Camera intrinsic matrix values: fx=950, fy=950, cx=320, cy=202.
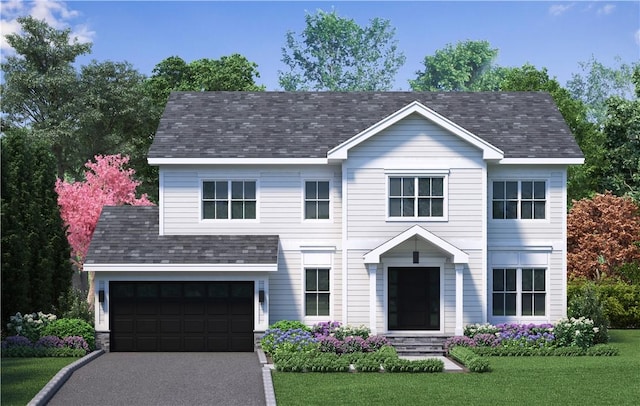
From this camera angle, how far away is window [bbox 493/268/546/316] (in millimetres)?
30938

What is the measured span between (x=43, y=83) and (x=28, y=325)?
26079mm

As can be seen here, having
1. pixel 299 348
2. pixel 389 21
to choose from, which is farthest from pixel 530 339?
pixel 389 21

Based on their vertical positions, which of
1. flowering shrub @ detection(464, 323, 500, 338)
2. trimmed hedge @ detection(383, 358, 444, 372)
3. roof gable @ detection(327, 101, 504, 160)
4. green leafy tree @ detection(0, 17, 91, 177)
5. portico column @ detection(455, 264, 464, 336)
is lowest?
trimmed hedge @ detection(383, 358, 444, 372)

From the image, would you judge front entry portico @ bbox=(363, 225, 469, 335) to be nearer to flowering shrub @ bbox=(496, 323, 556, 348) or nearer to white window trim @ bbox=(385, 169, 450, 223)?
white window trim @ bbox=(385, 169, 450, 223)

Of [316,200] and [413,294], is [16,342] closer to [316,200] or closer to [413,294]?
[316,200]

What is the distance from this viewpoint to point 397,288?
30469mm

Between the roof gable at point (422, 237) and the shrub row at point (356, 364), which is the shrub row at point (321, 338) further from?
the shrub row at point (356, 364)

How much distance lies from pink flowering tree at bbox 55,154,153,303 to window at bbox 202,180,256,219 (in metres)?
14.3

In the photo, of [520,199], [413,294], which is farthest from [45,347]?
[520,199]

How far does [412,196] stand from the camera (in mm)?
29938

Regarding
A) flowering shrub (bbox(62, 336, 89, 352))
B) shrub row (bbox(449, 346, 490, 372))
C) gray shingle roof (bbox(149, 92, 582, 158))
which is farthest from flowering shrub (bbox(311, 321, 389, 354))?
flowering shrub (bbox(62, 336, 89, 352))

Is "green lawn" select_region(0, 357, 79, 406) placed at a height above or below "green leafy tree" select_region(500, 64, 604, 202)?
below

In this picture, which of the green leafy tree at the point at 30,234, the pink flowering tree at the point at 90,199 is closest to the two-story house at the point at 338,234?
the green leafy tree at the point at 30,234

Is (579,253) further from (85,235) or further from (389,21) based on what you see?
(389,21)
